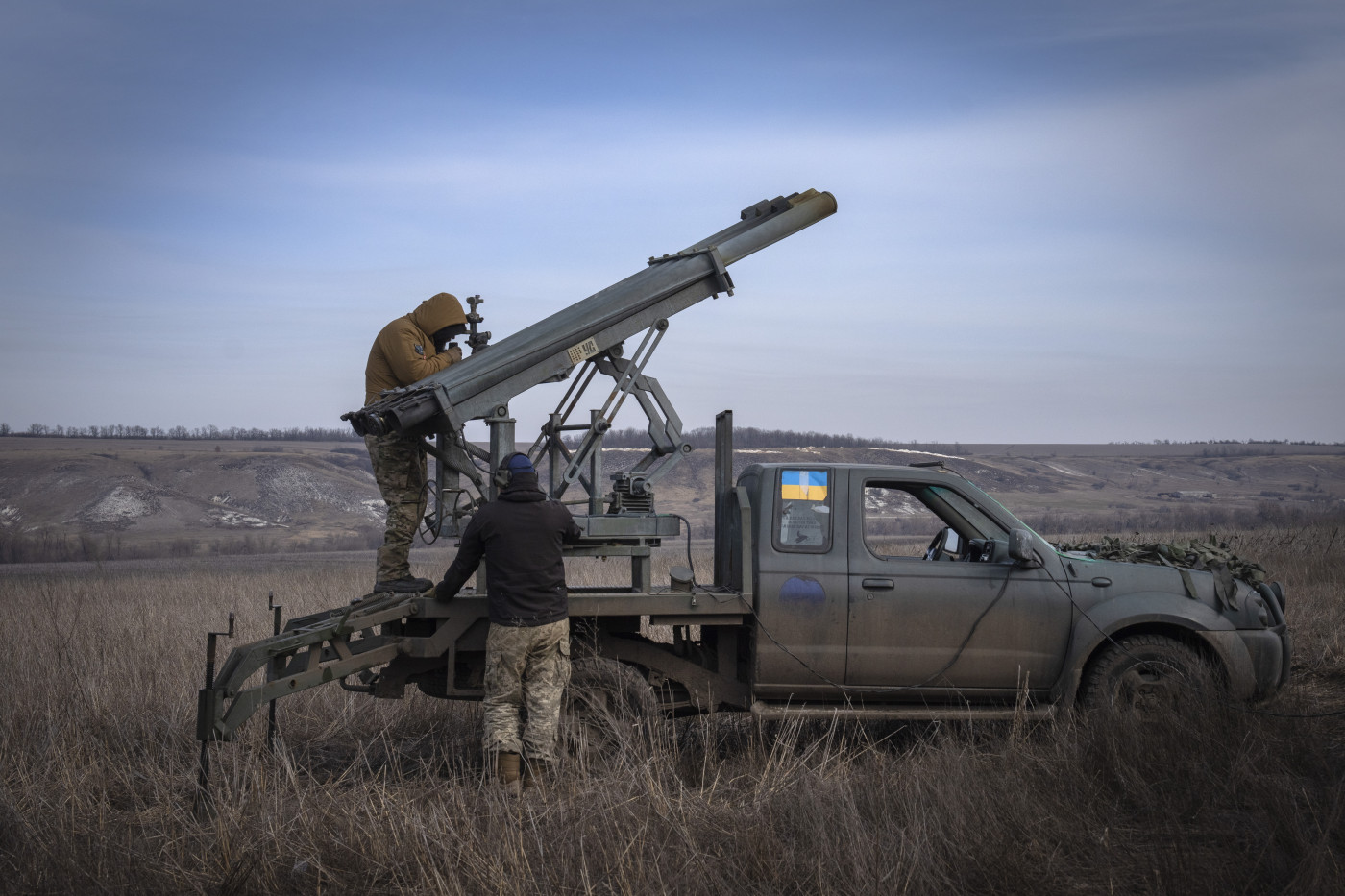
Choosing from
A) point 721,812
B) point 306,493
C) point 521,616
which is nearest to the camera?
point 721,812

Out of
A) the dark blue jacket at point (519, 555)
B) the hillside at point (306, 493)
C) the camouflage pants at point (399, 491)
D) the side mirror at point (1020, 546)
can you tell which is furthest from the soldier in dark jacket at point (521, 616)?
the hillside at point (306, 493)

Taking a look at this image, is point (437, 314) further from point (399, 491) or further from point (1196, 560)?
point (1196, 560)

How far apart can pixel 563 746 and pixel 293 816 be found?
5.18 ft

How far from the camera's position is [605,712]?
19.7 ft

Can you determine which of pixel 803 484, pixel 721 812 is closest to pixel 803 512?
pixel 803 484

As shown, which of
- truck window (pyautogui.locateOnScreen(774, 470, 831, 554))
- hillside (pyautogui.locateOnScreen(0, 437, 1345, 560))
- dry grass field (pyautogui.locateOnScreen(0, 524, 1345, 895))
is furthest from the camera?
hillside (pyautogui.locateOnScreen(0, 437, 1345, 560))

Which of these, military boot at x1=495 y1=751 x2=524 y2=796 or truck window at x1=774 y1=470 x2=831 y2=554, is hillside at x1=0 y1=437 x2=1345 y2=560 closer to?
truck window at x1=774 y1=470 x2=831 y2=554

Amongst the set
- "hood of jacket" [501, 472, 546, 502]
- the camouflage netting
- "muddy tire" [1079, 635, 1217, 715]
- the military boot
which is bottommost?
the military boot

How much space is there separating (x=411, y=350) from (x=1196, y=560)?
18.0 feet

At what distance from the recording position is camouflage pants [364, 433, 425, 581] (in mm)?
6645

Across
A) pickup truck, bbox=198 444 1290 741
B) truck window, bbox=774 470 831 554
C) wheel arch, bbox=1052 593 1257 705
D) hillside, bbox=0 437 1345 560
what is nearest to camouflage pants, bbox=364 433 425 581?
pickup truck, bbox=198 444 1290 741

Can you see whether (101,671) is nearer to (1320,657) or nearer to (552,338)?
(552,338)

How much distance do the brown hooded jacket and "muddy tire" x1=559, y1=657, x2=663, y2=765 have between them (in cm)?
219

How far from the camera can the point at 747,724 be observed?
278 inches
